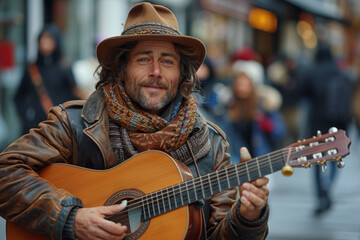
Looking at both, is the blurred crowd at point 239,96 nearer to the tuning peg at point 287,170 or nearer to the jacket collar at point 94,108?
the jacket collar at point 94,108

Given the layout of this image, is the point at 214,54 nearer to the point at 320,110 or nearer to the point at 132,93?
the point at 320,110

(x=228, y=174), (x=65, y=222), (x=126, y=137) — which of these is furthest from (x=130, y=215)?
(x=228, y=174)

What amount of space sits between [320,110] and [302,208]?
1461mm

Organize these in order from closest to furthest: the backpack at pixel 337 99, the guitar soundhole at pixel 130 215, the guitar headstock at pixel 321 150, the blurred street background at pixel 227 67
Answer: the guitar headstock at pixel 321 150 → the guitar soundhole at pixel 130 215 → the blurred street background at pixel 227 67 → the backpack at pixel 337 99

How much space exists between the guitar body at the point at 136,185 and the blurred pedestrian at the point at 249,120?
4426 millimetres


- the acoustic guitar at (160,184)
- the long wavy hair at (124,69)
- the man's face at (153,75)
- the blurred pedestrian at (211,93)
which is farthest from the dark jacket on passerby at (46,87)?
the acoustic guitar at (160,184)

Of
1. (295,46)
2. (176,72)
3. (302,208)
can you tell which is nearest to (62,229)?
(176,72)

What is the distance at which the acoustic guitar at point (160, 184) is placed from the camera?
2.82 m

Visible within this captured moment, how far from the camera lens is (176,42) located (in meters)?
3.50

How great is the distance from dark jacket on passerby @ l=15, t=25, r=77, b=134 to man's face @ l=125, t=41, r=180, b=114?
4360 mm

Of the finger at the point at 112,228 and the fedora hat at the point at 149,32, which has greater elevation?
the fedora hat at the point at 149,32

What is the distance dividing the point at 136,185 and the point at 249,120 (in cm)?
508

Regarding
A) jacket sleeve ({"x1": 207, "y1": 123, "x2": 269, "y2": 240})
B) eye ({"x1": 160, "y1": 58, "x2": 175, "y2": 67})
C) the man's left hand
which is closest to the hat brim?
eye ({"x1": 160, "y1": 58, "x2": 175, "y2": 67})

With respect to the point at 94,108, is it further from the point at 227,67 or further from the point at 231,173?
the point at 227,67
